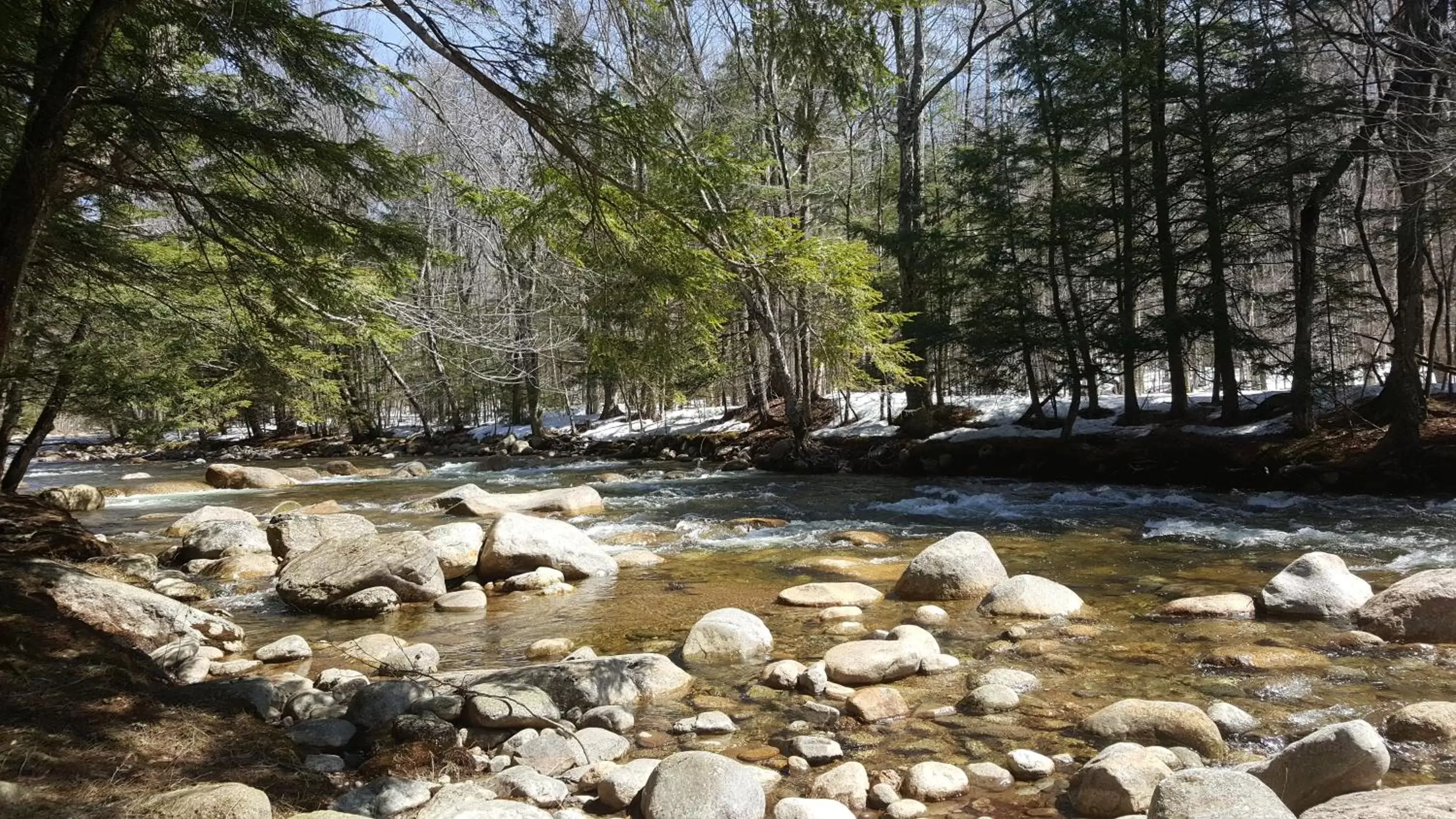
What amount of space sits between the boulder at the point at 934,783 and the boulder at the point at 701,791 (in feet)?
2.14

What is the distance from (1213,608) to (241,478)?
19007mm

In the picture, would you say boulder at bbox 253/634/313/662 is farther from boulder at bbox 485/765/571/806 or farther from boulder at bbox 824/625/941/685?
boulder at bbox 824/625/941/685

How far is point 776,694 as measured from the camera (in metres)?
4.61

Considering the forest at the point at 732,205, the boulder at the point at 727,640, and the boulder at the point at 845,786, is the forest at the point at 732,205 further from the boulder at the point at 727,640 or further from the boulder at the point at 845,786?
the boulder at the point at 845,786

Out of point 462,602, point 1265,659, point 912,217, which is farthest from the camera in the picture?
point 912,217

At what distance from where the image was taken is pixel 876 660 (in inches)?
187

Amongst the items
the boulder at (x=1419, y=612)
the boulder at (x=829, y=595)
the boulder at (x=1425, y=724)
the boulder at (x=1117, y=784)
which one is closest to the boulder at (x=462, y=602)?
the boulder at (x=829, y=595)

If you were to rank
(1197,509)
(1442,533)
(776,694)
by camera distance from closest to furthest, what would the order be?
(776,694) → (1442,533) → (1197,509)

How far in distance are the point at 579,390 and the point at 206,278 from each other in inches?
1147

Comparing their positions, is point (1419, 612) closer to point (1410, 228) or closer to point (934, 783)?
point (934, 783)

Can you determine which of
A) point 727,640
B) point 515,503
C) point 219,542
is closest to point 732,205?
point 727,640

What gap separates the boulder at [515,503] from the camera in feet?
40.0

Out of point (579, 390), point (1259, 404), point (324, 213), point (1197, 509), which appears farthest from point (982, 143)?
point (579, 390)

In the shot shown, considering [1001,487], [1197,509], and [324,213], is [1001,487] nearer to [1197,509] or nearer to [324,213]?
[1197,509]
